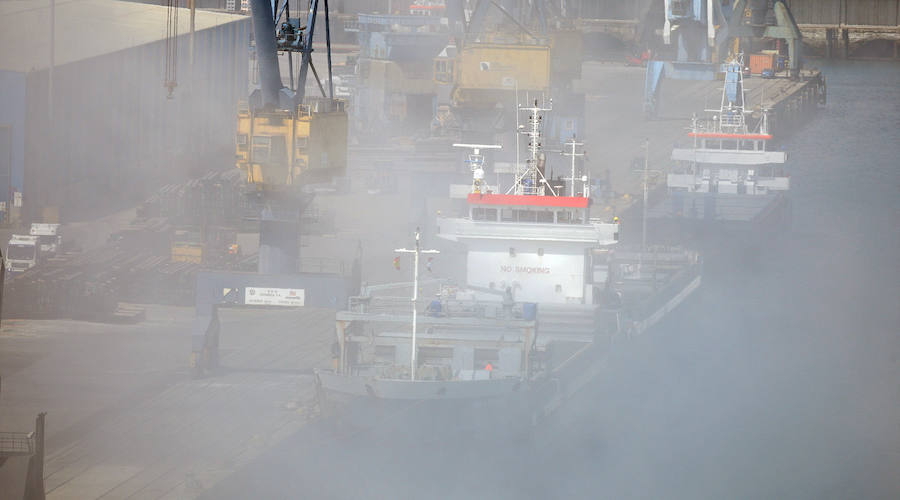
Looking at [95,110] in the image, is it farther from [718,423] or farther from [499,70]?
[718,423]

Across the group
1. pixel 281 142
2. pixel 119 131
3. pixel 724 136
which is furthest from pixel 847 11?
pixel 281 142

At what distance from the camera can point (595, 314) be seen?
25.4m

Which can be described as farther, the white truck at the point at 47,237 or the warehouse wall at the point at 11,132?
the warehouse wall at the point at 11,132

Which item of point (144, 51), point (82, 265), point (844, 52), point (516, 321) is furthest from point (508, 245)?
point (844, 52)

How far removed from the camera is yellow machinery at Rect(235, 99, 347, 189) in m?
25.1

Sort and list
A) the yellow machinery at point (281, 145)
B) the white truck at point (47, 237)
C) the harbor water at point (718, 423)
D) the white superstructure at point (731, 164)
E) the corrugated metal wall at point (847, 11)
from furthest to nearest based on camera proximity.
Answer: the corrugated metal wall at point (847, 11), the white superstructure at point (731, 164), the white truck at point (47, 237), the yellow machinery at point (281, 145), the harbor water at point (718, 423)

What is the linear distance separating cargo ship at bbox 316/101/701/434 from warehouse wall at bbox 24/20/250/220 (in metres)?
18.8

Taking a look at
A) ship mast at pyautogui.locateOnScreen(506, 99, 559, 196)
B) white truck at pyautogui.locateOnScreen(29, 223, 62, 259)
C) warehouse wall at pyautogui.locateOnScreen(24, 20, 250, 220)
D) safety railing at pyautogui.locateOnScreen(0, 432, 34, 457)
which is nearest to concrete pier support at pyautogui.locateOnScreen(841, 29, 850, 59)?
warehouse wall at pyautogui.locateOnScreen(24, 20, 250, 220)

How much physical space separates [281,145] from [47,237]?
1514 centimetres

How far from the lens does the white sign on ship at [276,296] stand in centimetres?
2470

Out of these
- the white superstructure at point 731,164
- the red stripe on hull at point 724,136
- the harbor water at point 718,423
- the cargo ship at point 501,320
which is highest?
the red stripe on hull at point 724,136

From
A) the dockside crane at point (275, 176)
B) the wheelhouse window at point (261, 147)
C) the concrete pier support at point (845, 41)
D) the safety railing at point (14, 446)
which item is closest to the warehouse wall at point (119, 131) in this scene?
the dockside crane at point (275, 176)

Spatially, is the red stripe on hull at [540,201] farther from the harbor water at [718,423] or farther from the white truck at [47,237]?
the white truck at [47,237]

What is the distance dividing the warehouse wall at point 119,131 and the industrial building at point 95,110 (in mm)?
42
